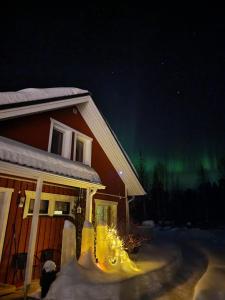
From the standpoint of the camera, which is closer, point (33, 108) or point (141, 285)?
point (141, 285)

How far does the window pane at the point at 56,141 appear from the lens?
31.6 feet

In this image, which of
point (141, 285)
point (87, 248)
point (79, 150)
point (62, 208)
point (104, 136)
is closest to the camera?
point (141, 285)

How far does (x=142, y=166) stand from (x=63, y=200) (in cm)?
4635

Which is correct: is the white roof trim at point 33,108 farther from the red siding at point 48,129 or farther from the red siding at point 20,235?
the red siding at point 20,235

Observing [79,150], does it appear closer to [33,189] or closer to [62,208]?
[62,208]

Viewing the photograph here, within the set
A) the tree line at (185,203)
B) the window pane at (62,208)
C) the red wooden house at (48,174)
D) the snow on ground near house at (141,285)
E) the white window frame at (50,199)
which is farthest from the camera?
the tree line at (185,203)

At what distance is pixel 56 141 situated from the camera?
9820mm

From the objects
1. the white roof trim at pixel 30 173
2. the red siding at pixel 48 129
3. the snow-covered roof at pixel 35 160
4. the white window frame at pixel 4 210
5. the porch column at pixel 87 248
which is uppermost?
the red siding at pixel 48 129

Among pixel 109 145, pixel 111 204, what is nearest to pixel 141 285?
pixel 111 204

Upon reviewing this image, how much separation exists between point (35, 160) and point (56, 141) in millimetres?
3429

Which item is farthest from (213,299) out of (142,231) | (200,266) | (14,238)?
(142,231)

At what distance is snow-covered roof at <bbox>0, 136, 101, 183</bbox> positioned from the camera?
582 centimetres

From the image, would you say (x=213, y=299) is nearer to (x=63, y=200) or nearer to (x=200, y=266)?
(x=200, y=266)

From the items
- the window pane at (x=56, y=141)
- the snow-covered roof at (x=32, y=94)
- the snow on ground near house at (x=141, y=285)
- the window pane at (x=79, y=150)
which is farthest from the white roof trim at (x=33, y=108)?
the snow on ground near house at (x=141, y=285)
